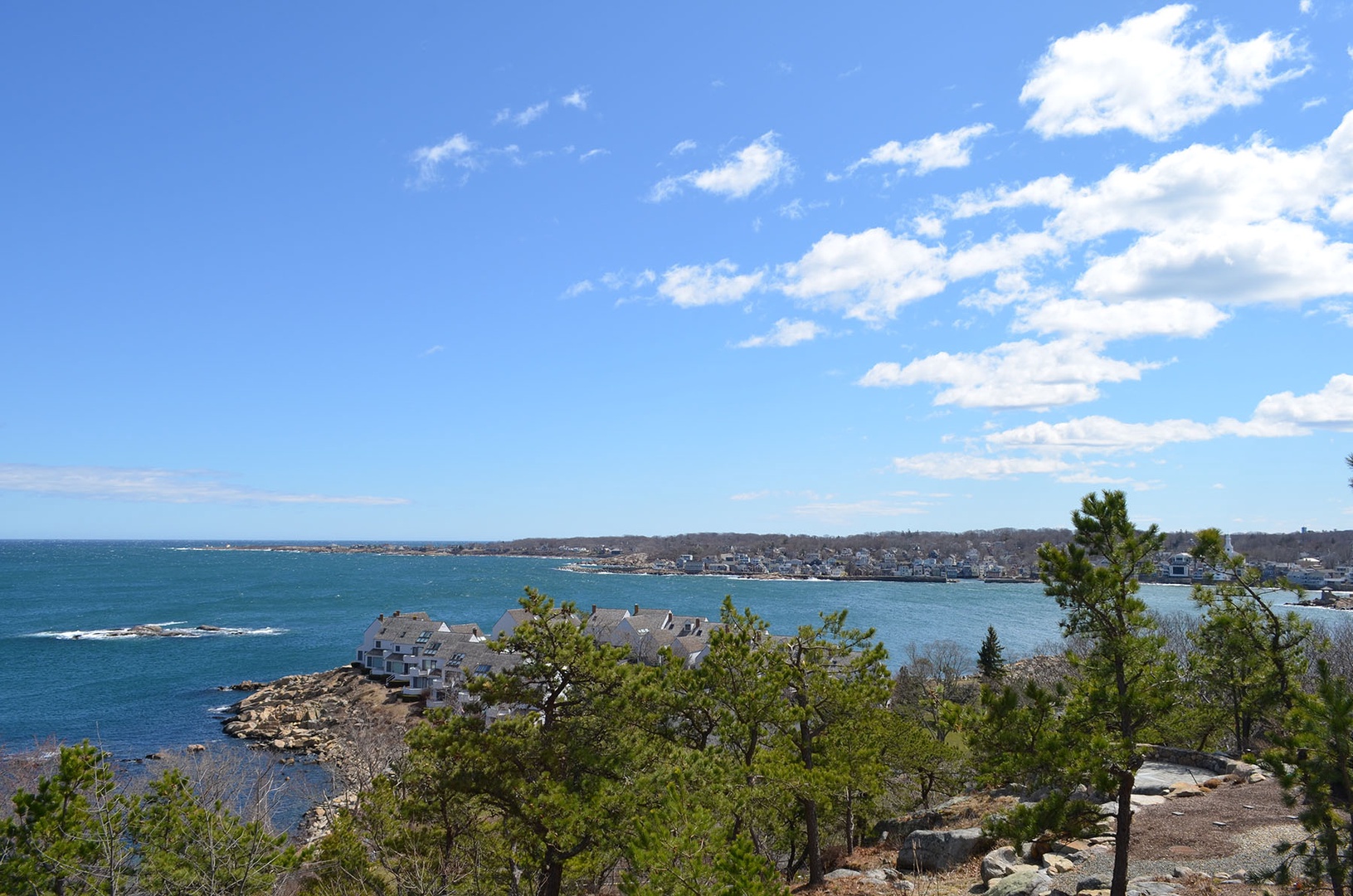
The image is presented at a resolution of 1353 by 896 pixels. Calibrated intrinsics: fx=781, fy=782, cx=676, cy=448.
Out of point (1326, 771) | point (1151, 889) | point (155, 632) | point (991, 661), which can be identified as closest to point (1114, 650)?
point (1326, 771)

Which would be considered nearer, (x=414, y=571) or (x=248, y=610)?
(x=248, y=610)

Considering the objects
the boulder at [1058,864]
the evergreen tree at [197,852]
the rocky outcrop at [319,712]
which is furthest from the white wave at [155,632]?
the boulder at [1058,864]

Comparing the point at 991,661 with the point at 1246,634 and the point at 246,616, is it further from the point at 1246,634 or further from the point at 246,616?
the point at 246,616

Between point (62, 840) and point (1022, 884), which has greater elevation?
point (62, 840)

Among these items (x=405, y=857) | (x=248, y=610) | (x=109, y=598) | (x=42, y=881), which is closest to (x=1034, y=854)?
(x=405, y=857)

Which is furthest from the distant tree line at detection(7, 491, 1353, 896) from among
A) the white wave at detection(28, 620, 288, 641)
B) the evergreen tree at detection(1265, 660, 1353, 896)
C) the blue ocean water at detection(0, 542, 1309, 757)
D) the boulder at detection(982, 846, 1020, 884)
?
the white wave at detection(28, 620, 288, 641)

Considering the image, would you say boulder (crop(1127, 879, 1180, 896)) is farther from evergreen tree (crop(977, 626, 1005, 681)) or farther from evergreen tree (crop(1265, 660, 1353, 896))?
evergreen tree (crop(977, 626, 1005, 681))

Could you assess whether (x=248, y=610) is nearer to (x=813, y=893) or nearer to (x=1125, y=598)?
(x=813, y=893)

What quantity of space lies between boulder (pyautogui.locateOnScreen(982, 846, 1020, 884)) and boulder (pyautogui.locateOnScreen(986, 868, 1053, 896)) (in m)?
0.42

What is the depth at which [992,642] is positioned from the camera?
5591cm

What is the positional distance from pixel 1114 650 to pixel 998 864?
22.6ft

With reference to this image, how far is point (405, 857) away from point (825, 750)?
9.80m

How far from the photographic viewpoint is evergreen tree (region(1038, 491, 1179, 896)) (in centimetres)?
1148

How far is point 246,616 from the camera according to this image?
102688 millimetres
